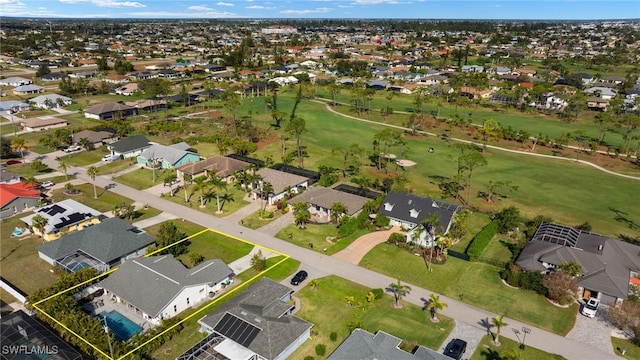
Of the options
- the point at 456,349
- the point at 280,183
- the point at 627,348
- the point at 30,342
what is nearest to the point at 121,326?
the point at 30,342

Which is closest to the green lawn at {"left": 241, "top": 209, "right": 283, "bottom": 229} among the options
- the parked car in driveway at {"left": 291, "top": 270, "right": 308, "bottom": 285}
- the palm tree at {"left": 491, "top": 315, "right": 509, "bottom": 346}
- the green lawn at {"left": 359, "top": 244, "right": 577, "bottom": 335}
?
the parked car in driveway at {"left": 291, "top": 270, "right": 308, "bottom": 285}

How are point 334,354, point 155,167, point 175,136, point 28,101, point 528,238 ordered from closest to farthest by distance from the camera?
point 334,354, point 528,238, point 155,167, point 175,136, point 28,101

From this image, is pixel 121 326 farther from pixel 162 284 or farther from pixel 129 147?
pixel 129 147

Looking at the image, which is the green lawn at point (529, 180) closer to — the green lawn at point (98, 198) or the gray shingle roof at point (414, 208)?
the gray shingle roof at point (414, 208)

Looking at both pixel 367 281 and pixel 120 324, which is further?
pixel 367 281

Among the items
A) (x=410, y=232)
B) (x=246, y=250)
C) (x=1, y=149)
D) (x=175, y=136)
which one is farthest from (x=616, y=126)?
(x=1, y=149)

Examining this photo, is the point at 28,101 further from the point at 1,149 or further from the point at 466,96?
the point at 466,96
